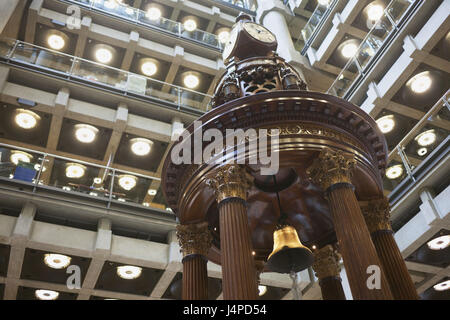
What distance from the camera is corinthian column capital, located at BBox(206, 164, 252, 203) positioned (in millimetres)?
6049

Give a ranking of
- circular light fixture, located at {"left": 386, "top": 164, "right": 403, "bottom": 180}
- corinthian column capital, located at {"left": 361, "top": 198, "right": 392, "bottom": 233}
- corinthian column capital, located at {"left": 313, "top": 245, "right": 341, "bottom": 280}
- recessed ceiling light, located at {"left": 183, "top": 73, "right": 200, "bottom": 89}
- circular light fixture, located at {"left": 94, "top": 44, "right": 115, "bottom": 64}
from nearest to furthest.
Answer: corinthian column capital, located at {"left": 361, "top": 198, "right": 392, "bottom": 233}
corinthian column capital, located at {"left": 313, "top": 245, "right": 341, "bottom": 280}
circular light fixture, located at {"left": 386, "top": 164, "right": 403, "bottom": 180}
circular light fixture, located at {"left": 94, "top": 44, "right": 115, "bottom": 64}
recessed ceiling light, located at {"left": 183, "top": 73, "right": 200, "bottom": 89}

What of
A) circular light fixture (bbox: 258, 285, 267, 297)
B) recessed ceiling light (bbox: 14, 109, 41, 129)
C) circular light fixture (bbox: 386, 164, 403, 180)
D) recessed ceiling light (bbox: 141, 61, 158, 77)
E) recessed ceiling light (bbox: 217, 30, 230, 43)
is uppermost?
recessed ceiling light (bbox: 217, 30, 230, 43)

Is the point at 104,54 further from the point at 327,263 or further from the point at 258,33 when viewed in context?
the point at 327,263

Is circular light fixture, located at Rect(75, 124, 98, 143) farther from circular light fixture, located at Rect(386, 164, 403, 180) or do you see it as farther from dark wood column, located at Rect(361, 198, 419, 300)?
dark wood column, located at Rect(361, 198, 419, 300)

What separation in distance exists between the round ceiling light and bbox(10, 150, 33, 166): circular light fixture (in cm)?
973

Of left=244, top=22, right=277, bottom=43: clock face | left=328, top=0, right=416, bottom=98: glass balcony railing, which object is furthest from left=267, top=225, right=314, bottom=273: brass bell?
left=328, top=0, right=416, bottom=98: glass balcony railing

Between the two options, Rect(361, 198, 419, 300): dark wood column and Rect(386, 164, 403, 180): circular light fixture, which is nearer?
Rect(361, 198, 419, 300): dark wood column

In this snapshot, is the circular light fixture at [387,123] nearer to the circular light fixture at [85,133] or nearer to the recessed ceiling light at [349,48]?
the recessed ceiling light at [349,48]

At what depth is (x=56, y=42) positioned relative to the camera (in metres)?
21.4

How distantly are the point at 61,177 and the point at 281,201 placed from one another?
868cm

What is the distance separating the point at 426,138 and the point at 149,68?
15.2 m

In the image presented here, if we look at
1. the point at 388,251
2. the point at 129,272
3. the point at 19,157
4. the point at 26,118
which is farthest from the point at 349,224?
the point at 26,118

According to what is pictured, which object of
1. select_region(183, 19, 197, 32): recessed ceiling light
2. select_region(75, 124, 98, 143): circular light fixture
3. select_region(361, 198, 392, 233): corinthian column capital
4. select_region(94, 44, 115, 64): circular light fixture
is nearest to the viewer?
select_region(361, 198, 392, 233): corinthian column capital

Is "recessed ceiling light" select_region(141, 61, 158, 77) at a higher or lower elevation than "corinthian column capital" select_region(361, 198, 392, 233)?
higher
